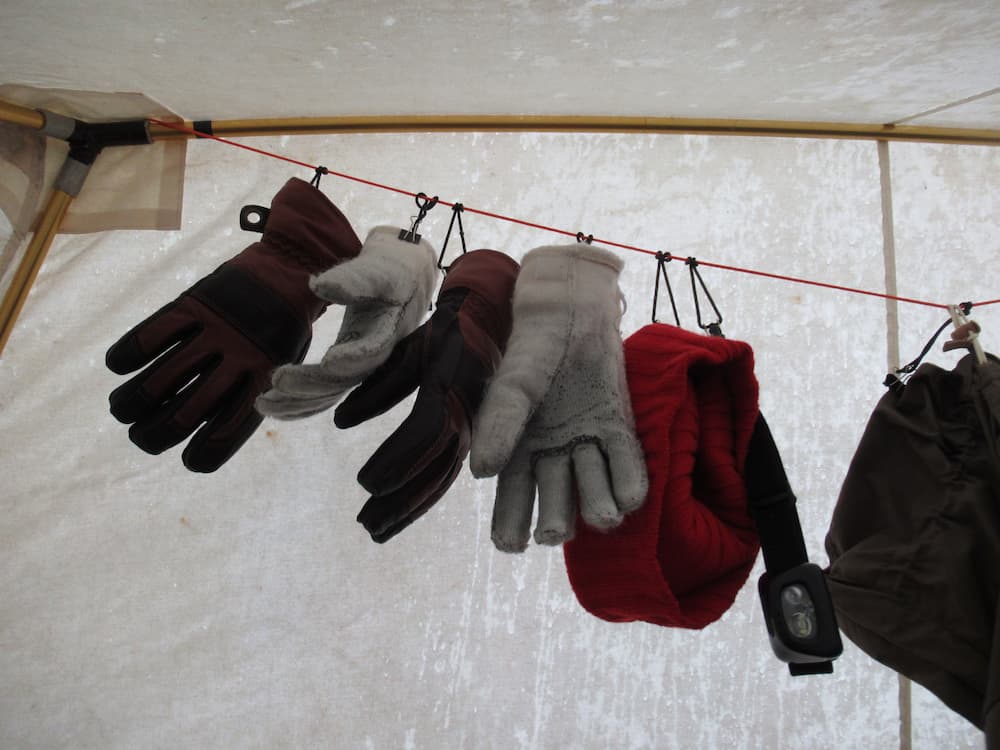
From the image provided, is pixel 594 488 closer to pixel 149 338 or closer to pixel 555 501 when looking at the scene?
pixel 555 501

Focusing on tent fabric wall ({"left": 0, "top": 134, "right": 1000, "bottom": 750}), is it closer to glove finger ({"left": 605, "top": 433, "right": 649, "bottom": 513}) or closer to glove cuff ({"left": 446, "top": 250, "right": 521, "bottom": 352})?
glove cuff ({"left": 446, "top": 250, "right": 521, "bottom": 352})

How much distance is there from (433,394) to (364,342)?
0.27 ft

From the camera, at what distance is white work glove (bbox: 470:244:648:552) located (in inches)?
23.9

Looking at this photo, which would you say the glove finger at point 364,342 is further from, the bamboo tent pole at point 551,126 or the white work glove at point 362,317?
the bamboo tent pole at point 551,126

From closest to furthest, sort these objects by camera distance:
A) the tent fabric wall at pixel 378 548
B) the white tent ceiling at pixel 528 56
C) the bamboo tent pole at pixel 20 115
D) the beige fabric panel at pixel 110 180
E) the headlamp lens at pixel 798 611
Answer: the headlamp lens at pixel 798 611
the white tent ceiling at pixel 528 56
the bamboo tent pole at pixel 20 115
the beige fabric panel at pixel 110 180
the tent fabric wall at pixel 378 548

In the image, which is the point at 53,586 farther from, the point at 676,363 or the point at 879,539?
the point at 879,539

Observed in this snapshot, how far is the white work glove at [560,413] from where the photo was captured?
606 millimetres

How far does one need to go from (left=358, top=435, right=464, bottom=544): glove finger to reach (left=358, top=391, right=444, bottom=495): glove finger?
2 centimetres

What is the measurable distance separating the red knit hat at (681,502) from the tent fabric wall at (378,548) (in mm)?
540

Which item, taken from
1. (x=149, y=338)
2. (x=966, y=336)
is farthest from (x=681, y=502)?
(x=149, y=338)

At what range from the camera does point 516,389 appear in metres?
0.64

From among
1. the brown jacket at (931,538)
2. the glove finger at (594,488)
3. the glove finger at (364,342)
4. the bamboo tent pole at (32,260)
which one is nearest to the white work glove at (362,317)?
the glove finger at (364,342)

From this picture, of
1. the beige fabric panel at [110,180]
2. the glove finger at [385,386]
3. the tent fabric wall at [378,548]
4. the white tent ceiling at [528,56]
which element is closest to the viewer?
the glove finger at [385,386]

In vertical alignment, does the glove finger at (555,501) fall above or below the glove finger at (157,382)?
below
